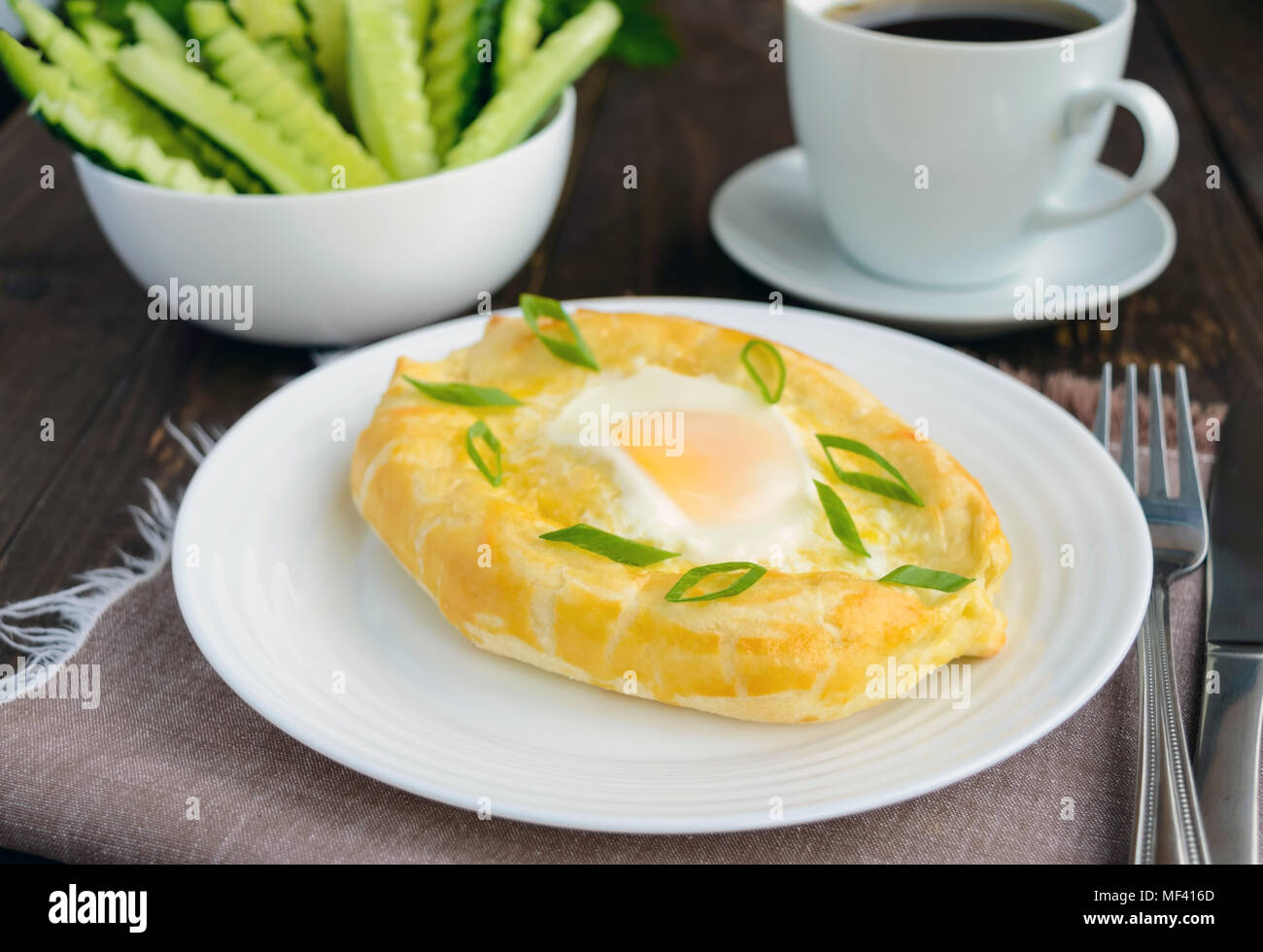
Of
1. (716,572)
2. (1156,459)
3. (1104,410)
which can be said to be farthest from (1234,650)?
(716,572)

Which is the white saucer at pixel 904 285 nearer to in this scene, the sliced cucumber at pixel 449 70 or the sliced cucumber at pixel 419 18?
the sliced cucumber at pixel 449 70

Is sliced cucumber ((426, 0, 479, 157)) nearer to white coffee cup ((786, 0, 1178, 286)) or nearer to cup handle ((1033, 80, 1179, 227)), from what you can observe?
white coffee cup ((786, 0, 1178, 286))

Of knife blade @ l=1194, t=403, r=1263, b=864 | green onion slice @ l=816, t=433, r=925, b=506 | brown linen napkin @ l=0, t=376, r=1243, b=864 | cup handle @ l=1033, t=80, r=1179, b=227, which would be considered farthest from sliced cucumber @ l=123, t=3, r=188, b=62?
knife blade @ l=1194, t=403, r=1263, b=864

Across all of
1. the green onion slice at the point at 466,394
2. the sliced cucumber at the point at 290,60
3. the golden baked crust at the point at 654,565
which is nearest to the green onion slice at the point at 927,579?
the golden baked crust at the point at 654,565

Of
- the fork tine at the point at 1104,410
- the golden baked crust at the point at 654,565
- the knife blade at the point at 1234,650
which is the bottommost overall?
the fork tine at the point at 1104,410

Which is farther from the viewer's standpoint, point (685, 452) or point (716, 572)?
point (685, 452)

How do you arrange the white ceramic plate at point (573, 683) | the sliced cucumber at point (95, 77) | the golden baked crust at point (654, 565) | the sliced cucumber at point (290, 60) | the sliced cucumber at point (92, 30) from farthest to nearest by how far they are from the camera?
the sliced cucumber at point (290, 60)
the sliced cucumber at point (92, 30)
the sliced cucumber at point (95, 77)
the golden baked crust at point (654, 565)
the white ceramic plate at point (573, 683)

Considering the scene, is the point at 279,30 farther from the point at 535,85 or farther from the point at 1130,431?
the point at 1130,431
